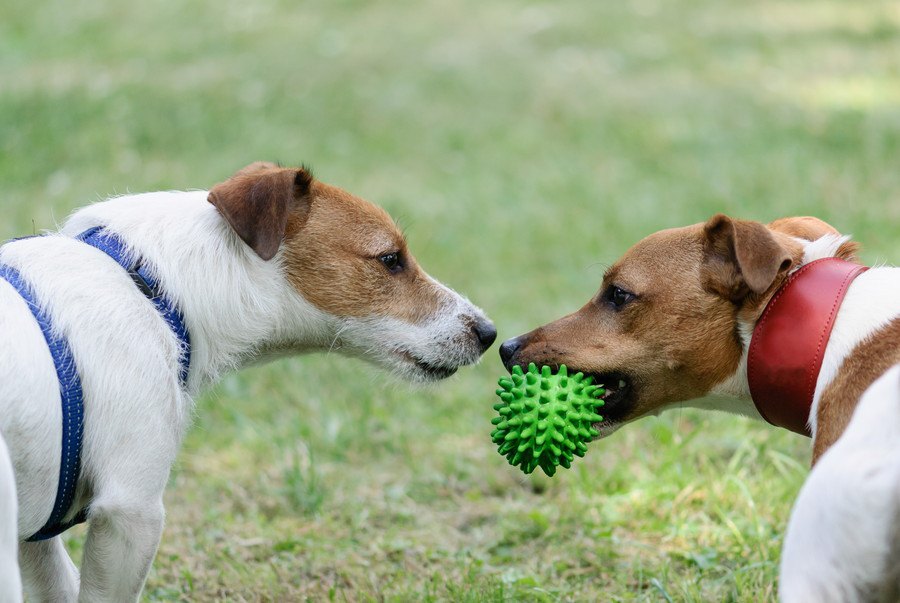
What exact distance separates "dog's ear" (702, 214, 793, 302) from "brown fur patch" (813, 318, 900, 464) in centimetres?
41

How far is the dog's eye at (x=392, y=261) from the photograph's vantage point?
4453mm

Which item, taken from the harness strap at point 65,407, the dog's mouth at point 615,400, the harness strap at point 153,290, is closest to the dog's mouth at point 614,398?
the dog's mouth at point 615,400

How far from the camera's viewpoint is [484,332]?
4.60m

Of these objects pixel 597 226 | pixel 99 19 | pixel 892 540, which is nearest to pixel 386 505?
pixel 892 540

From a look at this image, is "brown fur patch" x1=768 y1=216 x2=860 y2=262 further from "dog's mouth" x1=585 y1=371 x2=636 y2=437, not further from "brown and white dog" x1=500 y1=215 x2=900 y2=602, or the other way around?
"dog's mouth" x1=585 y1=371 x2=636 y2=437

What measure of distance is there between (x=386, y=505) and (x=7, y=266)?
95.5 inches

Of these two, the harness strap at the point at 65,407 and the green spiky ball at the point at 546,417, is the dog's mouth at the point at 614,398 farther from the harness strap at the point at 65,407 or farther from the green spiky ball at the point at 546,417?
the harness strap at the point at 65,407

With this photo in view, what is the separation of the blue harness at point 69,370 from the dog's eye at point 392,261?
921 mm

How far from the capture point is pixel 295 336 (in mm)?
4270

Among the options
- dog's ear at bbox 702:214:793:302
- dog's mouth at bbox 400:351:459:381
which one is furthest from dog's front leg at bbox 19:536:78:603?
dog's ear at bbox 702:214:793:302

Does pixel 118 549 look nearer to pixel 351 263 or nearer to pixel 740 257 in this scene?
pixel 351 263

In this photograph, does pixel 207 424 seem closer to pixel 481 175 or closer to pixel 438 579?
pixel 438 579

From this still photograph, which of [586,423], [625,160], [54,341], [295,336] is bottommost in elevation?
[625,160]

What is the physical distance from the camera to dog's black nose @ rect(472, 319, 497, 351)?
4.59 metres
